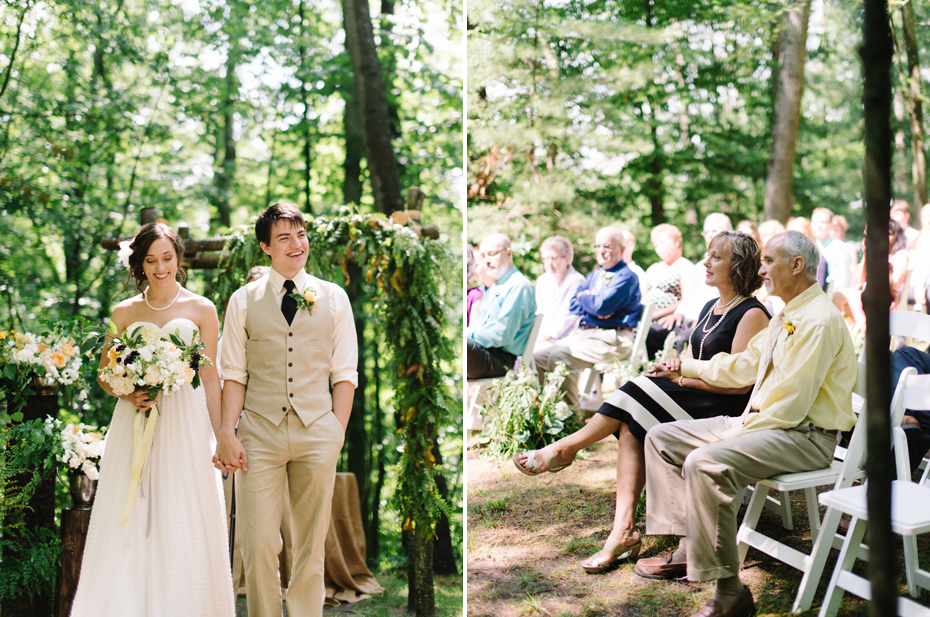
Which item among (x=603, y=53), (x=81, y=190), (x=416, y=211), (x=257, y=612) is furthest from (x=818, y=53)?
(x=257, y=612)

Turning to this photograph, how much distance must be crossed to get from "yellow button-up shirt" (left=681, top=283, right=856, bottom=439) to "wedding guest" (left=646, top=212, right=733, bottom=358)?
2.61 meters

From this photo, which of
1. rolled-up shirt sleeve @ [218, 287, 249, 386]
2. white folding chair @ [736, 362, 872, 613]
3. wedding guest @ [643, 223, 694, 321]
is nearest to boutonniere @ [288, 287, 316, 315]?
rolled-up shirt sleeve @ [218, 287, 249, 386]

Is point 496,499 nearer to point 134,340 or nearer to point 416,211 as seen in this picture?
point 416,211

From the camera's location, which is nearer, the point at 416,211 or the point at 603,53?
the point at 416,211

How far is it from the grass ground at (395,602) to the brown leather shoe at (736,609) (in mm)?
2279

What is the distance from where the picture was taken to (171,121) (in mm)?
8312

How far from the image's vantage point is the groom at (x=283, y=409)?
9.71 feet

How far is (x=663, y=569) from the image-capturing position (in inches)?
130

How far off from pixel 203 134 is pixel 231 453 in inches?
269

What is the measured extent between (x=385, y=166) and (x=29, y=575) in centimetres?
455

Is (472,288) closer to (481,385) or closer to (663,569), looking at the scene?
(481,385)

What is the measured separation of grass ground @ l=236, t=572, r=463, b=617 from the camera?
173 inches

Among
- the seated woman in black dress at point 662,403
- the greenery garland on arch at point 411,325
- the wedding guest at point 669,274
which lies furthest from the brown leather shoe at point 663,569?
the wedding guest at point 669,274

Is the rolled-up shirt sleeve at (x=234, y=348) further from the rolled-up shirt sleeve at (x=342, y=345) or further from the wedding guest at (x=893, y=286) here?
the wedding guest at (x=893, y=286)
